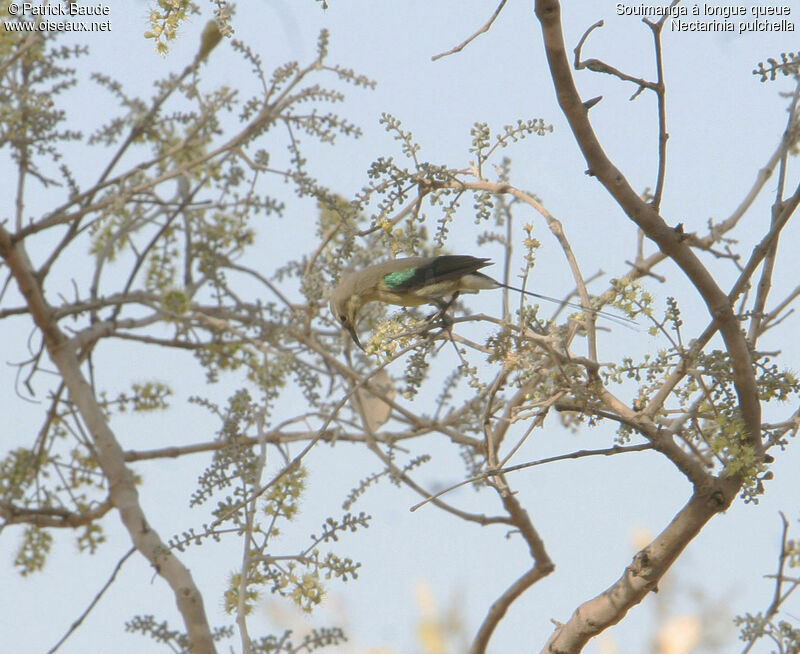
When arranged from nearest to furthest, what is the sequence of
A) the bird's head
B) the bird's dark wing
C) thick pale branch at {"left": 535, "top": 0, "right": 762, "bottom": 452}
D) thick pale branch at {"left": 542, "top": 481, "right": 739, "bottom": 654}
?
thick pale branch at {"left": 535, "top": 0, "right": 762, "bottom": 452} < thick pale branch at {"left": 542, "top": 481, "right": 739, "bottom": 654} < the bird's dark wing < the bird's head

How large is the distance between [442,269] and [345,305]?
59 cm

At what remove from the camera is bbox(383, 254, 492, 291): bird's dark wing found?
3.65 m

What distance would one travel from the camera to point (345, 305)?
13.4 ft

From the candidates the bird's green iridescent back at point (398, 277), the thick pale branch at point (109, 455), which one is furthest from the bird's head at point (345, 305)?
the thick pale branch at point (109, 455)

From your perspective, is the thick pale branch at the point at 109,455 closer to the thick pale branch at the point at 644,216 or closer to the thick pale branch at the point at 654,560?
the thick pale branch at the point at 654,560

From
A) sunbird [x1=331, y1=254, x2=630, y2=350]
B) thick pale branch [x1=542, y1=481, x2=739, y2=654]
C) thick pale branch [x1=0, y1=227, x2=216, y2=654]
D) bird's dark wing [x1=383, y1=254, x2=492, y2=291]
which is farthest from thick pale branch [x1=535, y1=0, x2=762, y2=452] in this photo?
thick pale branch [x1=0, y1=227, x2=216, y2=654]

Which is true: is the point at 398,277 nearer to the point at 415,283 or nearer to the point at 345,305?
the point at 415,283

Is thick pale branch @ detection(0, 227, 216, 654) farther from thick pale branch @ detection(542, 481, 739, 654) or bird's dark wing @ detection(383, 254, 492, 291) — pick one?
thick pale branch @ detection(542, 481, 739, 654)

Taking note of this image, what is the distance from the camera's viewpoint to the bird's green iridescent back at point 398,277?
3706 mm

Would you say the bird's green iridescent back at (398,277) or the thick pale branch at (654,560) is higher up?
the bird's green iridescent back at (398,277)

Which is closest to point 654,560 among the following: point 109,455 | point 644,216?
point 644,216

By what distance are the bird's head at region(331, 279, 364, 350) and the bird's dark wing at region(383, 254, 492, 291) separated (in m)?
0.40

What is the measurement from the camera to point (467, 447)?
4492mm

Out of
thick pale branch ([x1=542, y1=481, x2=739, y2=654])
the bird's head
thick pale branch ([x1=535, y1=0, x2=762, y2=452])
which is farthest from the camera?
the bird's head
